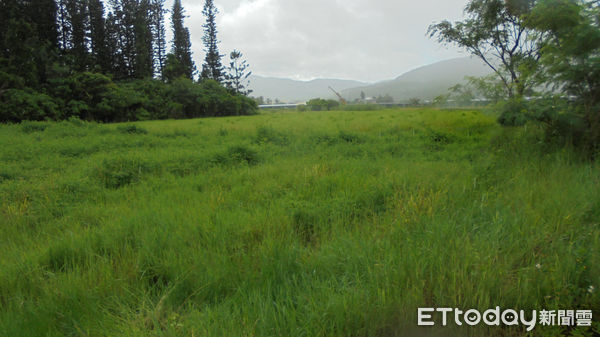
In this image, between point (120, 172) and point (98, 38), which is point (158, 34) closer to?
point (98, 38)

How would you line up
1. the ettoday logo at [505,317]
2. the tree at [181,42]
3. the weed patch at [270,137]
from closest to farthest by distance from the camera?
the ettoday logo at [505,317], the weed patch at [270,137], the tree at [181,42]

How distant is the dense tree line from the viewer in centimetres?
2161

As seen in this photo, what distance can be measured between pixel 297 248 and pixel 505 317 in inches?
60.5

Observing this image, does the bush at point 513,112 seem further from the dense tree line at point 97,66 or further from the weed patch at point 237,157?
the dense tree line at point 97,66

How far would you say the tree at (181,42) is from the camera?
3812 centimetres

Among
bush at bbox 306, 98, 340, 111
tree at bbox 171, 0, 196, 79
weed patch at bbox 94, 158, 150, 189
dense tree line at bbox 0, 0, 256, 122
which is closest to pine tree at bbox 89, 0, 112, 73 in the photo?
dense tree line at bbox 0, 0, 256, 122

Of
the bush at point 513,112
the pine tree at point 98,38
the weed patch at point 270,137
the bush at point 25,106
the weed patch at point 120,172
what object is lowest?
the weed patch at point 120,172

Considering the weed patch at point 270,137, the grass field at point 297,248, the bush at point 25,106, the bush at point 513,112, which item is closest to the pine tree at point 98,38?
the bush at point 25,106

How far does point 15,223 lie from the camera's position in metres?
3.52

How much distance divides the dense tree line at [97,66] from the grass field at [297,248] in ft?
71.3

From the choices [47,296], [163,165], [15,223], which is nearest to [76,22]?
[163,165]

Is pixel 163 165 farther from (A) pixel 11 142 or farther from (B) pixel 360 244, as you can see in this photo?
(A) pixel 11 142

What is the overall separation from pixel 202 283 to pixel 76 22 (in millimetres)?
38786

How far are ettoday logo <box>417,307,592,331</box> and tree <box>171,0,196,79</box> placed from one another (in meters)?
41.6
